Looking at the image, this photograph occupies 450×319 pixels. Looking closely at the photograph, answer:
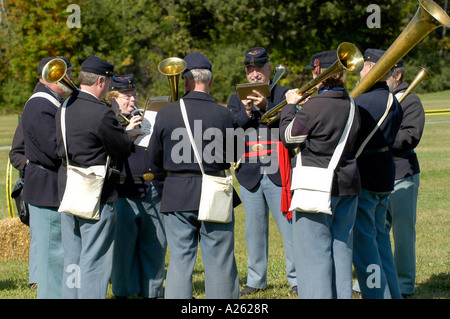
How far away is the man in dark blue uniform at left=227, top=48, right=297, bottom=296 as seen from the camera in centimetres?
657

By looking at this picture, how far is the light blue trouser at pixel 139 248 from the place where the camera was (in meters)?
6.42

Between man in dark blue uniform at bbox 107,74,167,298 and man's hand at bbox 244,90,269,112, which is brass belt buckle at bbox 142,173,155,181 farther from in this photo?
man's hand at bbox 244,90,269,112

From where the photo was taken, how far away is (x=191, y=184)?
523 cm

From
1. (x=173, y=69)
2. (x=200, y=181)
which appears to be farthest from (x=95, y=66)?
(x=200, y=181)

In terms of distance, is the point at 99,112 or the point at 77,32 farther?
the point at 77,32

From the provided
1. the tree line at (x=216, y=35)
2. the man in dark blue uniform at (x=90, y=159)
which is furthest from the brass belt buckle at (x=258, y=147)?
the tree line at (x=216, y=35)

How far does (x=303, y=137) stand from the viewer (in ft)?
16.4

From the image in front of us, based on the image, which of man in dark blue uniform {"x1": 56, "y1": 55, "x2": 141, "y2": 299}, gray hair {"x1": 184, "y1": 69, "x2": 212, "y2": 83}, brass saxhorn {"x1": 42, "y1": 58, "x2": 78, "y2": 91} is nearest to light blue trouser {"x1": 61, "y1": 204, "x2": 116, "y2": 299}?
man in dark blue uniform {"x1": 56, "y1": 55, "x2": 141, "y2": 299}

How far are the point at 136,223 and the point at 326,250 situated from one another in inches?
86.7

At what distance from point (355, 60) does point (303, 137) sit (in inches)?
29.7

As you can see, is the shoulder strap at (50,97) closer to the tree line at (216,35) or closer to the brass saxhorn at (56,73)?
the brass saxhorn at (56,73)

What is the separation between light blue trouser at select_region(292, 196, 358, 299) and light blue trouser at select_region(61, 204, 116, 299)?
61.9 inches
